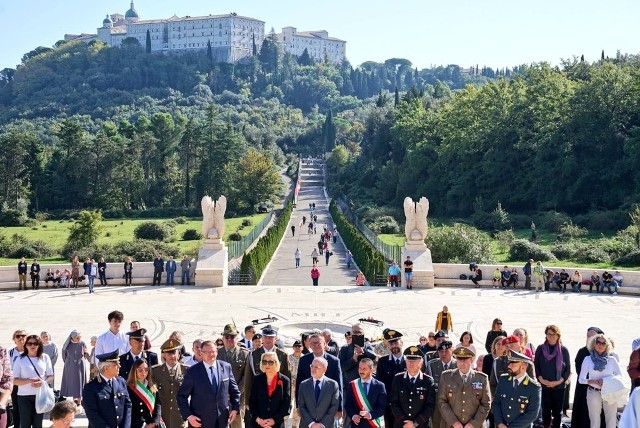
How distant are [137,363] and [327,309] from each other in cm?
1360

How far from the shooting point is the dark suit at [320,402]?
8.75 m

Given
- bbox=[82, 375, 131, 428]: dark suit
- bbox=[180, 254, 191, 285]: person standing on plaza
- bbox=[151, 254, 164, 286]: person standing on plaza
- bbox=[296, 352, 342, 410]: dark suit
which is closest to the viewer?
bbox=[82, 375, 131, 428]: dark suit

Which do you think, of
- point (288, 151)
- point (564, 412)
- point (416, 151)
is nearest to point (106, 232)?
point (416, 151)

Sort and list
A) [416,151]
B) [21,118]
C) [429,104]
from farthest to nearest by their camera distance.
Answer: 1. [21,118]
2. [429,104]
3. [416,151]

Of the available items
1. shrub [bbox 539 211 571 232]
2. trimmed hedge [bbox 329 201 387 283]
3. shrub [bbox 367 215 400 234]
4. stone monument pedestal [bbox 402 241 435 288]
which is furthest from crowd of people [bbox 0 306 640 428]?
shrub [bbox 367 215 400 234]

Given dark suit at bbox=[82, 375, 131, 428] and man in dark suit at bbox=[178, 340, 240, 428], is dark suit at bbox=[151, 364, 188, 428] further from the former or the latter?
dark suit at bbox=[82, 375, 131, 428]

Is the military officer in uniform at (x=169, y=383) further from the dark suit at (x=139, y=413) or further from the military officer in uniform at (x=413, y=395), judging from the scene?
the military officer in uniform at (x=413, y=395)

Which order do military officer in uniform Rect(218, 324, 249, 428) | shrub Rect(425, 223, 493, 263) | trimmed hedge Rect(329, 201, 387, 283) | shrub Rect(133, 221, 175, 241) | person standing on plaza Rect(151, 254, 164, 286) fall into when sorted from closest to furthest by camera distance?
1. military officer in uniform Rect(218, 324, 249, 428)
2. person standing on plaza Rect(151, 254, 164, 286)
3. trimmed hedge Rect(329, 201, 387, 283)
4. shrub Rect(425, 223, 493, 263)
5. shrub Rect(133, 221, 175, 241)

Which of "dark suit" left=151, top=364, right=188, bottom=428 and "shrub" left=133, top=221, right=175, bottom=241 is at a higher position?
"shrub" left=133, top=221, right=175, bottom=241

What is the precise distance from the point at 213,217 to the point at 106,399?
19.5 m

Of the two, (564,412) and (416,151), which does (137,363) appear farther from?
(416,151)

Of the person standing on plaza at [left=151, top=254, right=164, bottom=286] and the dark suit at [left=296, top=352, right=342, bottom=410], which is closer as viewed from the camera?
the dark suit at [left=296, top=352, right=342, bottom=410]

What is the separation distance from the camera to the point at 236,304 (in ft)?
76.6

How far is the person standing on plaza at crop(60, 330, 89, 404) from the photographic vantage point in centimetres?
1235
